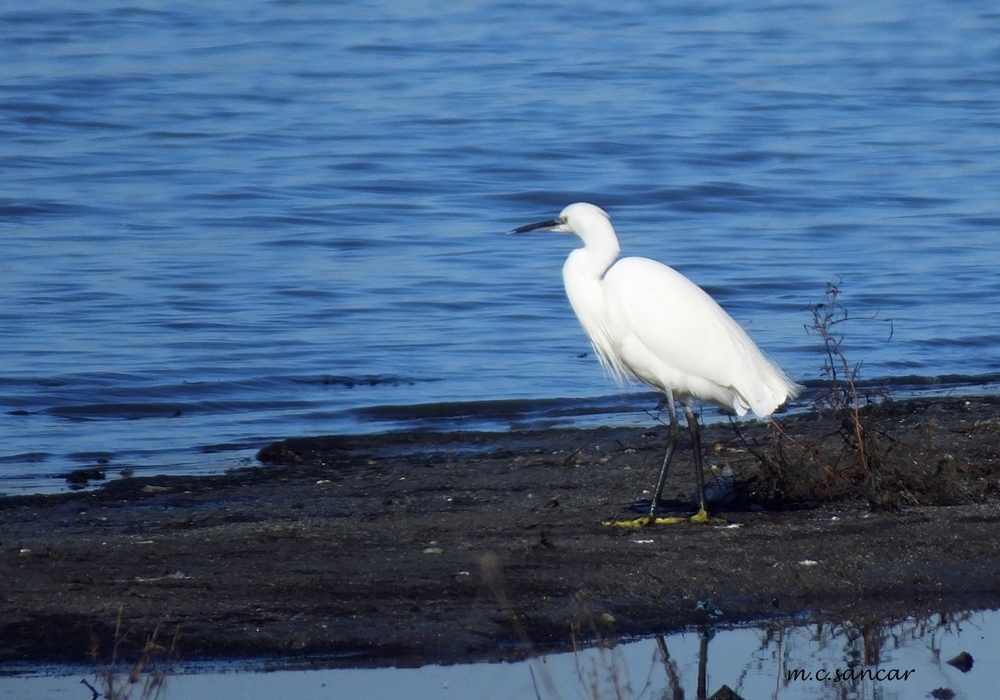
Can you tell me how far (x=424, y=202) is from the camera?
1463 cm

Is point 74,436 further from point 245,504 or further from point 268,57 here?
point 268,57

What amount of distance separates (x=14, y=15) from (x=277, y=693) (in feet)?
67.5

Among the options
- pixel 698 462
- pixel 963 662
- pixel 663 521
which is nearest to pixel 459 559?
pixel 663 521

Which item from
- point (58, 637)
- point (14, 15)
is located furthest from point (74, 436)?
point (14, 15)

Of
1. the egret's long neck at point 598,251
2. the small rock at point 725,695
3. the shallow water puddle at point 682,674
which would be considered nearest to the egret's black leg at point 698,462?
the egret's long neck at point 598,251

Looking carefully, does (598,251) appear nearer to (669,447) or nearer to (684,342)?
(684,342)

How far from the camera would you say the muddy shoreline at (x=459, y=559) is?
4.60 meters

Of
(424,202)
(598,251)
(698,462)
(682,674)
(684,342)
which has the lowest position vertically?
(682,674)

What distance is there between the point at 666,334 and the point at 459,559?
1.35 metres

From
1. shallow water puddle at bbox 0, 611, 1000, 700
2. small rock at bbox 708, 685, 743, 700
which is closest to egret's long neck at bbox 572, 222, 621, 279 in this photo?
shallow water puddle at bbox 0, 611, 1000, 700

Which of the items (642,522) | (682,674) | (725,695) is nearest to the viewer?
(725,695)

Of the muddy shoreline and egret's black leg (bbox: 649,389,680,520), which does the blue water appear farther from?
egret's black leg (bbox: 649,389,680,520)

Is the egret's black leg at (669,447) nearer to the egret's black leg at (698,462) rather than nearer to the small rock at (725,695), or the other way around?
the egret's black leg at (698,462)

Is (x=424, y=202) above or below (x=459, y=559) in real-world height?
above
